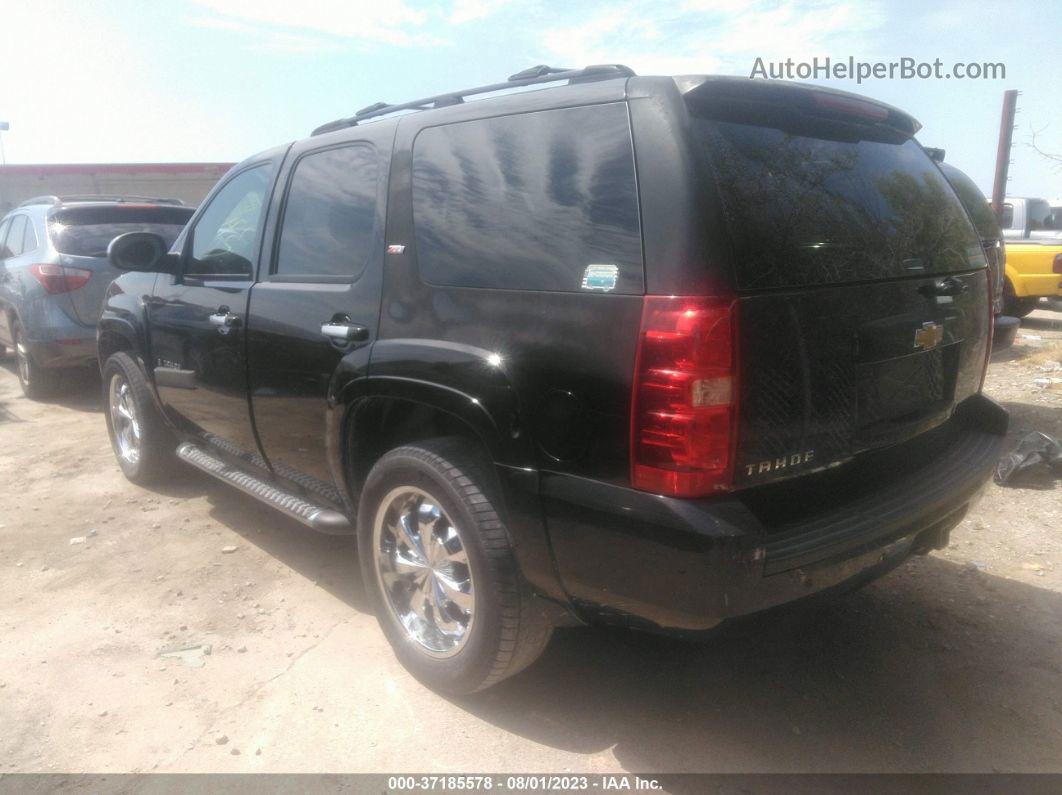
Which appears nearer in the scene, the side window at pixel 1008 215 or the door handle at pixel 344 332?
the door handle at pixel 344 332

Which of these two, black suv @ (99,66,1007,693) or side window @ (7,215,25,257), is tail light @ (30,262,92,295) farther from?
black suv @ (99,66,1007,693)

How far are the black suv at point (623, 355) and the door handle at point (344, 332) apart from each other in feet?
0.07

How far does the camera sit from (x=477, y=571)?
2.48m

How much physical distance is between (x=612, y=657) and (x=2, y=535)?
3.42 metres

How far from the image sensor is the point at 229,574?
386cm

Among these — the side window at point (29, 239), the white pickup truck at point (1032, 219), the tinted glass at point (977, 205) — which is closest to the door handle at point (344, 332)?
the tinted glass at point (977, 205)

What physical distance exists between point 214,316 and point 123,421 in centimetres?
185

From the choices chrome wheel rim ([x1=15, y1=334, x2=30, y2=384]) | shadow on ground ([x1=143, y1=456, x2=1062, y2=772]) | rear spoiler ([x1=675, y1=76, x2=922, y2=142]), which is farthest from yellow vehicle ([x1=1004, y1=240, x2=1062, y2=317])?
chrome wheel rim ([x1=15, y1=334, x2=30, y2=384])

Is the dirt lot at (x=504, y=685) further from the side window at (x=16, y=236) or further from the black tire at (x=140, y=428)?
the side window at (x=16, y=236)

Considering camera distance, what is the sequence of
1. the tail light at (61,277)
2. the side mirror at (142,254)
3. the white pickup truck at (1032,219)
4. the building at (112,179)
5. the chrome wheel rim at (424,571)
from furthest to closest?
the building at (112,179) < the white pickup truck at (1032,219) < the tail light at (61,277) < the side mirror at (142,254) < the chrome wheel rim at (424,571)

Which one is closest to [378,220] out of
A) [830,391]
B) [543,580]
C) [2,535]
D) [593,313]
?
[593,313]

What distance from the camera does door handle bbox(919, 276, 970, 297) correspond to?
8.43 ft

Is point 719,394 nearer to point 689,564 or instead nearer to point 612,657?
point 689,564

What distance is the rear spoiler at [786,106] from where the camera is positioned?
2213mm
